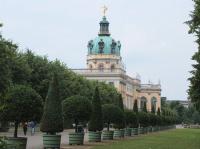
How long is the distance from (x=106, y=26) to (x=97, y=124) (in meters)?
140

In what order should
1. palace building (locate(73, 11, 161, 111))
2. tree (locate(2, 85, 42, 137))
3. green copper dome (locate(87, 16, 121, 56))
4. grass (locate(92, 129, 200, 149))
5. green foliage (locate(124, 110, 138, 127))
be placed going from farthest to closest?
green copper dome (locate(87, 16, 121, 56)), palace building (locate(73, 11, 161, 111)), green foliage (locate(124, 110, 138, 127)), grass (locate(92, 129, 200, 149)), tree (locate(2, 85, 42, 137))

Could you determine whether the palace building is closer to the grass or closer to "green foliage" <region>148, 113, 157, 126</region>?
"green foliage" <region>148, 113, 157, 126</region>

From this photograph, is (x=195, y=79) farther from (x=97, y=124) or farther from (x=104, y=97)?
(x=104, y=97)

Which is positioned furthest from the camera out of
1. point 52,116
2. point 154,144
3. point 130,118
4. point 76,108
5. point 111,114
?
point 130,118

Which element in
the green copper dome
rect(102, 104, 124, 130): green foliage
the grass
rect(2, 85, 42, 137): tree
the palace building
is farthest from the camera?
the green copper dome

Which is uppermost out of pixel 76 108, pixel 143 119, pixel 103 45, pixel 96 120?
pixel 103 45

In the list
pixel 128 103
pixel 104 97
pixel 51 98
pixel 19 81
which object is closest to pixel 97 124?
pixel 51 98

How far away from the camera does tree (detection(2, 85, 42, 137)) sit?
24.8 meters

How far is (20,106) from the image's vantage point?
2489 centimetres

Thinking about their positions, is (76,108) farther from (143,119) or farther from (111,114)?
(143,119)

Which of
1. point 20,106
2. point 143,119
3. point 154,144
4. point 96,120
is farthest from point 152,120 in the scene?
point 20,106

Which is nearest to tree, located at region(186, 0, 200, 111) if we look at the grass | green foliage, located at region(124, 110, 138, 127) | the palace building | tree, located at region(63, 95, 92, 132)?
the grass

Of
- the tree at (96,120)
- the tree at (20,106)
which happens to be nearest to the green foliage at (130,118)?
the tree at (96,120)

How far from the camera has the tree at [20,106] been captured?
24.8 m
